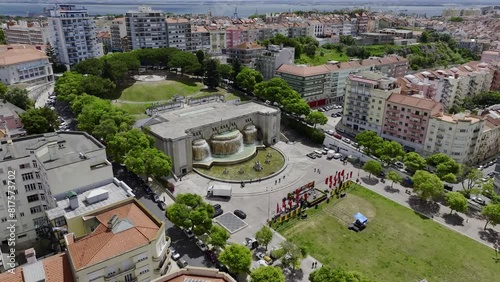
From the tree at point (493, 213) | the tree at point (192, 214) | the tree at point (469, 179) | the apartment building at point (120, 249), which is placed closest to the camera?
the apartment building at point (120, 249)

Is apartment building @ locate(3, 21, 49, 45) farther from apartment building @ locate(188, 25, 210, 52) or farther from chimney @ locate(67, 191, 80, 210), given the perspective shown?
chimney @ locate(67, 191, 80, 210)

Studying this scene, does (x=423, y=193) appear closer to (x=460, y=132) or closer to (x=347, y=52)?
(x=460, y=132)

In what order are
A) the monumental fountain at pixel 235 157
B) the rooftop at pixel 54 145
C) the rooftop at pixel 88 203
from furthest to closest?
the monumental fountain at pixel 235 157 → the rooftop at pixel 54 145 → the rooftop at pixel 88 203

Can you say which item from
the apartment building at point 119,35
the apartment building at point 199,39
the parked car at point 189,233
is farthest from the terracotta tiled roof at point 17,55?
the parked car at point 189,233

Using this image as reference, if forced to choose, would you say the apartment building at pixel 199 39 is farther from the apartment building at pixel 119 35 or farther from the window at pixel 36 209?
the window at pixel 36 209

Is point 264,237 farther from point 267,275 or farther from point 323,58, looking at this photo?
point 323,58
